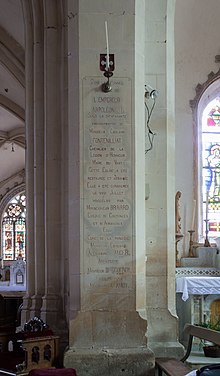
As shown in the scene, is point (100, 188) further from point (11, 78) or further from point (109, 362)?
point (11, 78)

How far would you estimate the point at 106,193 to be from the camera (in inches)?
199

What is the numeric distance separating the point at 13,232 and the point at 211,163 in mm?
13745

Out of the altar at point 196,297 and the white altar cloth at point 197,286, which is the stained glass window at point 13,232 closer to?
the altar at point 196,297

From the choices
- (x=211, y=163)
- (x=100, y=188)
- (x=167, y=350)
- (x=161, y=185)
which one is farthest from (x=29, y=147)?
(x=211, y=163)

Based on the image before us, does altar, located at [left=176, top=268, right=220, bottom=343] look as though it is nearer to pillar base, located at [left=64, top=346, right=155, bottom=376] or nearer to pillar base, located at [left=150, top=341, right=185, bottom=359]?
pillar base, located at [left=150, top=341, right=185, bottom=359]

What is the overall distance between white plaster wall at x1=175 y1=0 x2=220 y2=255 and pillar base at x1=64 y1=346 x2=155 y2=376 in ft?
18.1

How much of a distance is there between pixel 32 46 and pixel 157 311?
10.8 feet

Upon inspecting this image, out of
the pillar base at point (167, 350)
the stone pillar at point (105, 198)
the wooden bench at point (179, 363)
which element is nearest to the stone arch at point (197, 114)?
A: the pillar base at point (167, 350)

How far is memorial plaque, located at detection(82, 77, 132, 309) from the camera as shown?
5051 mm

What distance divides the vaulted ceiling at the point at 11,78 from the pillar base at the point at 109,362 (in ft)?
16.4

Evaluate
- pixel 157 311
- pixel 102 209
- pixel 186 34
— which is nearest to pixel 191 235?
pixel 186 34

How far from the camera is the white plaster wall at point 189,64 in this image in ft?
34.4

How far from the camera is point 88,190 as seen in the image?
16.6 feet

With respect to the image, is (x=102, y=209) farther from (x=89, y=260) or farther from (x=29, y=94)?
(x=29, y=94)
